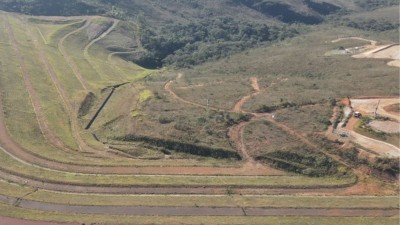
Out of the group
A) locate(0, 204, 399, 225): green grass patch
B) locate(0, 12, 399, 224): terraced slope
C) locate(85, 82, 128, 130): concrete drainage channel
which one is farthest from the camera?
locate(85, 82, 128, 130): concrete drainage channel

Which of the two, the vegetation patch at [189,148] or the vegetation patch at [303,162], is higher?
the vegetation patch at [303,162]

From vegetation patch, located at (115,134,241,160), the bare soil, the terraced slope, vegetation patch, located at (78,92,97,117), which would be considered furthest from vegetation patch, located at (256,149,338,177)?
vegetation patch, located at (78,92,97,117)

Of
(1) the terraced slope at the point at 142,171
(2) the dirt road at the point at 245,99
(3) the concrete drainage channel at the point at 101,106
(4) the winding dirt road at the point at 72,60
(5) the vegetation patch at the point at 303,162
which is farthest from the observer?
(4) the winding dirt road at the point at 72,60

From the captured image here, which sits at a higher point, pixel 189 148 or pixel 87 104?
pixel 189 148

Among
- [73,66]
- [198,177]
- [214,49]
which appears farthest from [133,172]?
[214,49]

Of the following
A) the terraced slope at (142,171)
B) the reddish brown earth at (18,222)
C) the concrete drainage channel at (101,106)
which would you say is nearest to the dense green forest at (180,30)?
the concrete drainage channel at (101,106)

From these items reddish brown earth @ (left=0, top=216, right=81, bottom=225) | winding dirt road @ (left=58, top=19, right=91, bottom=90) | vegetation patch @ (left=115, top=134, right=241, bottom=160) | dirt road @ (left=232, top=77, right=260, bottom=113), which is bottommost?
reddish brown earth @ (left=0, top=216, right=81, bottom=225)

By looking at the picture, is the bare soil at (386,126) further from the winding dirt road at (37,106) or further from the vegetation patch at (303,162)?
the winding dirt road at (37,106)

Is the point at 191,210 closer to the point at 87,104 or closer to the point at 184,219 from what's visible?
the point at 184,219

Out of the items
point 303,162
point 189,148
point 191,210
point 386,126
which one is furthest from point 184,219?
point 386,126

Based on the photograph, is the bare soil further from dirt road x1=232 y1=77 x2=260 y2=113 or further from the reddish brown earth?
the reddish brown earth

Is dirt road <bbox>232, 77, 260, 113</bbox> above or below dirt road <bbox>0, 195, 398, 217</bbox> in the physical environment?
above

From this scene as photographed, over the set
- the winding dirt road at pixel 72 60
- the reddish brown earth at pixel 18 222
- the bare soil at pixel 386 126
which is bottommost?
the reddish brown earth at pixel 18 222
